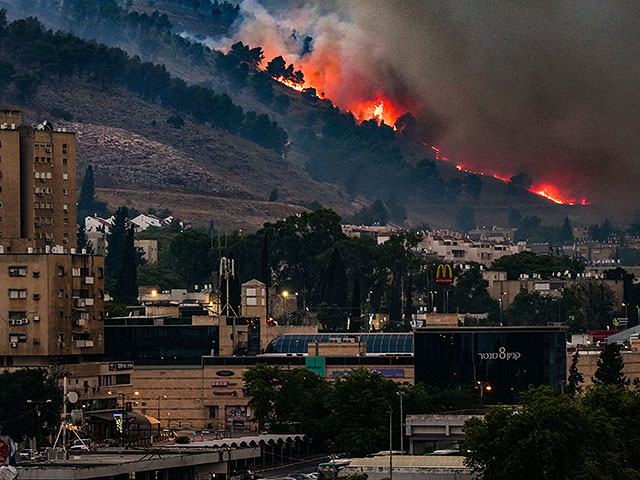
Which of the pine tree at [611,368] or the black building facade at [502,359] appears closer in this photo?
the black building facade at [502,359]

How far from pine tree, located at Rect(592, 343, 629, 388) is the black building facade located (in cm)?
538

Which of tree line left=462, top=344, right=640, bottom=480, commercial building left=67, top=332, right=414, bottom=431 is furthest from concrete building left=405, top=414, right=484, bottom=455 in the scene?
commercial building left=67, top=332, right=414, bottom=431

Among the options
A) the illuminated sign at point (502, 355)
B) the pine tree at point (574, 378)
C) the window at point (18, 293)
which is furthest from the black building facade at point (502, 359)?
the window at point (18, 293)

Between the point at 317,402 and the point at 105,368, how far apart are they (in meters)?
21.7

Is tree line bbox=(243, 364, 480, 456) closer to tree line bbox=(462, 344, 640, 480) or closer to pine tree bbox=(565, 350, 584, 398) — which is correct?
pine tree bbox=(565, 350, 584, 398)

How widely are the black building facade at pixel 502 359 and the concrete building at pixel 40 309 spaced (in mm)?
31953

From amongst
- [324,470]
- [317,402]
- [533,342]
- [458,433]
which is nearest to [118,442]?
[324,470]

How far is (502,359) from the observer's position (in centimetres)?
18425

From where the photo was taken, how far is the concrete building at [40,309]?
7185 inches

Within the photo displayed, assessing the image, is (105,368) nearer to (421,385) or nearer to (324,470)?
(421,385)

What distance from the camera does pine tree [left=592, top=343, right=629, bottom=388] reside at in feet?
619

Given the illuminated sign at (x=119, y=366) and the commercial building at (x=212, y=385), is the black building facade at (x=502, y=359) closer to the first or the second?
the commercial building at (x=212, y=385)

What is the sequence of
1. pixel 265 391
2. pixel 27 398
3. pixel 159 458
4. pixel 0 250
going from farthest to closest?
pixel 0 250
pixel 265 391
pixel 27 398
pixel 159 458

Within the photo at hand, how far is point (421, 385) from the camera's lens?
181 m
